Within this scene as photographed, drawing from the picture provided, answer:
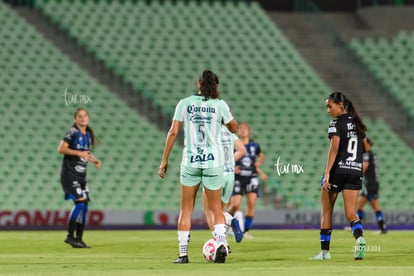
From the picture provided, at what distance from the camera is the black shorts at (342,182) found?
13422 millimetres

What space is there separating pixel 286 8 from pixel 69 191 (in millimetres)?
21521

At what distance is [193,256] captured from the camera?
14.3m

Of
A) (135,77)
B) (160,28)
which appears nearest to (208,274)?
(135,77)

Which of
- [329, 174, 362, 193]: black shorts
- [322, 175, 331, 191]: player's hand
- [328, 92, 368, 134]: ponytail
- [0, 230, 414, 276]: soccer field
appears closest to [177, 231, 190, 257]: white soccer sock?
[0, 230, 414, 276]: soccer field

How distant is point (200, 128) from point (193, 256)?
2512 mm

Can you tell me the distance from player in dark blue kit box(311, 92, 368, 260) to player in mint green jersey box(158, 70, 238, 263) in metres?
1.63

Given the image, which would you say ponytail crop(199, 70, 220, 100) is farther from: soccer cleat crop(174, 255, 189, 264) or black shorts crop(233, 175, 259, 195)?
black shorts crop(233, 175, 259, 195)

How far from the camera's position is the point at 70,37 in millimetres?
31375

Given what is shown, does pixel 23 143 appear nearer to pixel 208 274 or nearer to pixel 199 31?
pixel 199 31

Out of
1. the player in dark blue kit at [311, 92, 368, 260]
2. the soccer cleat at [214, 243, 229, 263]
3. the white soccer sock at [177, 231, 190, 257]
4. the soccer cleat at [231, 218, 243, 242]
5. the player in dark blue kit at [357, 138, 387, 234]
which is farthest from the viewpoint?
the player in dark blue kit at [357, 138, 387, 234]

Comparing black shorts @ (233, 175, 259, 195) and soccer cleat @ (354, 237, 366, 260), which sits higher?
black shorts @ (233, 175, 259, 195)

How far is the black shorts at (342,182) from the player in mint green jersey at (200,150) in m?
1.73

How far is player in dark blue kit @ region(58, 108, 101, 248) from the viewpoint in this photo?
54.9 ft

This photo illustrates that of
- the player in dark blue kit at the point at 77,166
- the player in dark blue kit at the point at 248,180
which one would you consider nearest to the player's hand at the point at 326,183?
the player in dark blue kit at the point at 77,166
